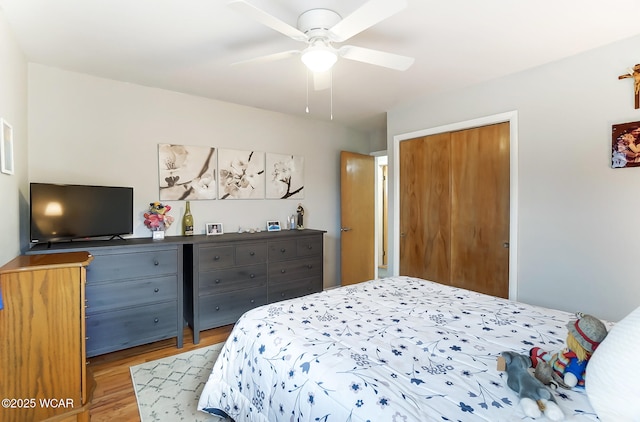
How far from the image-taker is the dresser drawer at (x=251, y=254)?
306cm

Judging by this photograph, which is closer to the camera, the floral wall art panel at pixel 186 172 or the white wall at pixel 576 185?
the white wall at pixel 576 185

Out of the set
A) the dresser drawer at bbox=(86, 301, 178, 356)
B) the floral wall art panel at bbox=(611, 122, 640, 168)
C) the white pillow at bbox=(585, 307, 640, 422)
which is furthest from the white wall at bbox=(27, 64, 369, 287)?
the white pillow at bbox=(585, 307, 640, 422)

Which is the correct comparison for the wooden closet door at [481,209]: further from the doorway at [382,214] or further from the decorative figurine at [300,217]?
the doorway at [382,214]

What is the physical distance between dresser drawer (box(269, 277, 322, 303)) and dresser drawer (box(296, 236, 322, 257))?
306mm

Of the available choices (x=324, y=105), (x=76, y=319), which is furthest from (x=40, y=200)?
(x=324, y=105)

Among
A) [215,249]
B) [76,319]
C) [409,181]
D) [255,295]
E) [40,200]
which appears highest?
[409,181]

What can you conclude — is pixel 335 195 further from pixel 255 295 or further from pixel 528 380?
pixel 528 380

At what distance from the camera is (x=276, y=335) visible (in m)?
1.43

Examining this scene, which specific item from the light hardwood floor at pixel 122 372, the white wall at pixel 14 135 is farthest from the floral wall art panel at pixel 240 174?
the white wall at pixel 14 135

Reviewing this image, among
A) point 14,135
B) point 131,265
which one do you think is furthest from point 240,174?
point 14,135

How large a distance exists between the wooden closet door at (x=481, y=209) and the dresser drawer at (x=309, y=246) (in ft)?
4.80

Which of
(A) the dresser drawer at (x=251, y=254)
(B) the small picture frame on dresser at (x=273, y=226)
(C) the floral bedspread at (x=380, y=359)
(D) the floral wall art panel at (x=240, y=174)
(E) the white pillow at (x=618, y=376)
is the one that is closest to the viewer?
(E) the white pillow at (x=618, y=376)

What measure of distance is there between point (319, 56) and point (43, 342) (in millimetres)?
2153

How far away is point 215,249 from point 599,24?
3.30 metres
